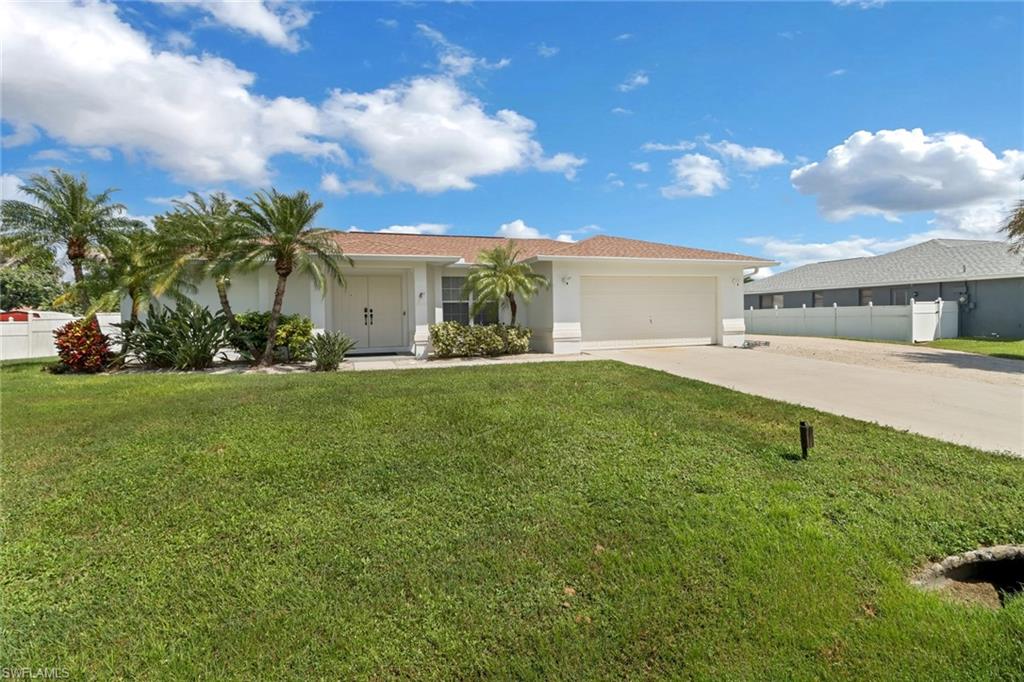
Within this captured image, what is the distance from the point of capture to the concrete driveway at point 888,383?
6.30 meters

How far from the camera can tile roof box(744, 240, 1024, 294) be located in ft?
72.1

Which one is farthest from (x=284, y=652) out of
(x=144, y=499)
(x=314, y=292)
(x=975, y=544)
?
(x=314, y=292)

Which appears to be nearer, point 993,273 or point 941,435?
point 941,435

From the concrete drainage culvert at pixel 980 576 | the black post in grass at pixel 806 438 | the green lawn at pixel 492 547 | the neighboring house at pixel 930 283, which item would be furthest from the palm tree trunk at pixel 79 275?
the neighboring house at pixel 930 283

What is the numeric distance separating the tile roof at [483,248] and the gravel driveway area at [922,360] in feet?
12.7

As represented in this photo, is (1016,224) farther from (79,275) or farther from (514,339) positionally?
(79,275)

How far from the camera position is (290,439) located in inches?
A: 207

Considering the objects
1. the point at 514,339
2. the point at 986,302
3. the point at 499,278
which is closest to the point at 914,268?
the point at 986,302

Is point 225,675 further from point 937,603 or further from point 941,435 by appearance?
point 941,435

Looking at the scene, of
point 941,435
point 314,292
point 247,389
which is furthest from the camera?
point 314,292

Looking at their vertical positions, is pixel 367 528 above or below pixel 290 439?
below

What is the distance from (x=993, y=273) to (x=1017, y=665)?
2662cm

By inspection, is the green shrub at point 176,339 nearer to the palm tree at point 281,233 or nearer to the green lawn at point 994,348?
the palm tree at point 281,233
